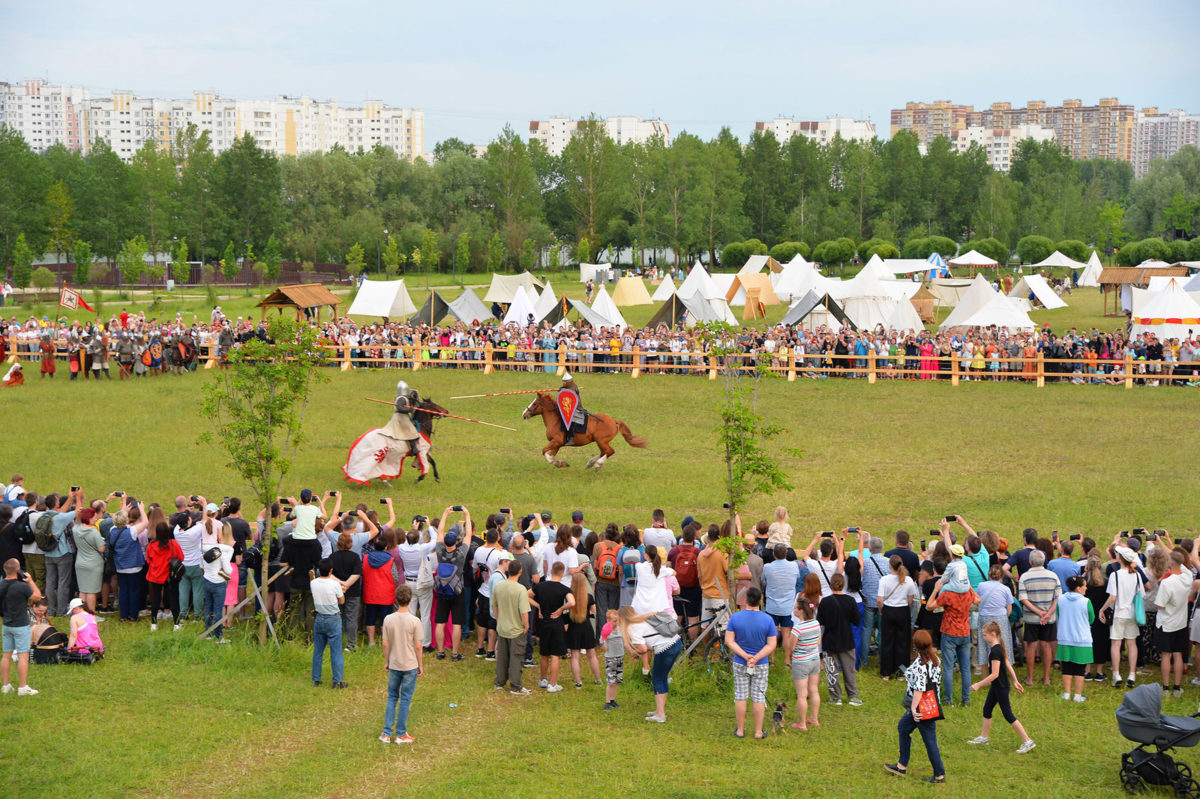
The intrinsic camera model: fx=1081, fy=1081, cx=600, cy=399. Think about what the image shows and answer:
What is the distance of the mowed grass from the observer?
835 centimetres

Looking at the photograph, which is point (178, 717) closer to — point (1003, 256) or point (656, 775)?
point (656, 775)

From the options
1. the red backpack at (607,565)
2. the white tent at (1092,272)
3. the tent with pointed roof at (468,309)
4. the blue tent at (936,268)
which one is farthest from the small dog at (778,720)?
the white tent at (1092,272)

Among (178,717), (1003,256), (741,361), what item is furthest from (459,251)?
(178,717)

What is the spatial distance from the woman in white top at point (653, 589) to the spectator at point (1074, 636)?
361cm

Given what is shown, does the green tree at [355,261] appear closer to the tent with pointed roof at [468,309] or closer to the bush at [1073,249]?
the tent with pointed roof at [468,309]

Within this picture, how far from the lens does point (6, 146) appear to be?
6888 centimetres

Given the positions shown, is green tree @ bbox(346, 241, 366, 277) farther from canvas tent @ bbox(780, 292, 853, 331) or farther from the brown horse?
the brown horse

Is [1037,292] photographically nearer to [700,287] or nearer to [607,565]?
[700,287]

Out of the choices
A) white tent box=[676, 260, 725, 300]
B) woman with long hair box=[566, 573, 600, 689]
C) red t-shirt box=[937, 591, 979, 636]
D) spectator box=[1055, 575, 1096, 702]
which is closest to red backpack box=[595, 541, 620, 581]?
woman with long hair box=[566, 573, 600, 689]

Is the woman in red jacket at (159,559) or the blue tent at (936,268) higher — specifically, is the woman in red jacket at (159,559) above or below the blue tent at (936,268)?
below

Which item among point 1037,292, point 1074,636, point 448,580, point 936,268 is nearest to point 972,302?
point 1037,292

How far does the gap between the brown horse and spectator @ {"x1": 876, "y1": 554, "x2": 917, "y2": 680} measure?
8.82 meters

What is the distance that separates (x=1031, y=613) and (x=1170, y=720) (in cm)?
203

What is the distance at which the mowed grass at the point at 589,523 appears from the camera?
27.4ft
